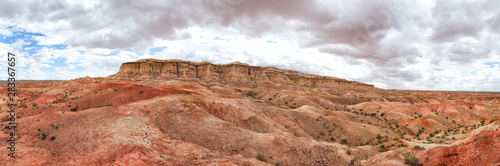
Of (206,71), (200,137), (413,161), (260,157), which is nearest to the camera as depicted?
(413,161)

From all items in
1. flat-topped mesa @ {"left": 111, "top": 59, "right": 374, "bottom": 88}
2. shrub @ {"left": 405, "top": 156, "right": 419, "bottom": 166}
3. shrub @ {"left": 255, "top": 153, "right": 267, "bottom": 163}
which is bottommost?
shrub @ {"left": 255, "top": 153, "right": 267, "bottom": 163}

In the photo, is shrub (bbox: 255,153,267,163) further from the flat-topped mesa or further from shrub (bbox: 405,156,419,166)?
the flat-topped mesa

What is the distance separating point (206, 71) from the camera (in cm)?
10475

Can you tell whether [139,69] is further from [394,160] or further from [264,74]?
[394,160]

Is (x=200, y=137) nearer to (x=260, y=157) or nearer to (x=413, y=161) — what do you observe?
(x=260, y=157)

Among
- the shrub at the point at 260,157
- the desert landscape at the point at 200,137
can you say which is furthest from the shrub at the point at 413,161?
the shrub at the point at 260,157

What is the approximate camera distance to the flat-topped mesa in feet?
319

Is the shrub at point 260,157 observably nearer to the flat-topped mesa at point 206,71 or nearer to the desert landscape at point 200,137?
the desert landscape at point 200,137

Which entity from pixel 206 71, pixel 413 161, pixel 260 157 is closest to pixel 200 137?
pixel 260 157

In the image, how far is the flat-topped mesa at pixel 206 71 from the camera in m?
97.2

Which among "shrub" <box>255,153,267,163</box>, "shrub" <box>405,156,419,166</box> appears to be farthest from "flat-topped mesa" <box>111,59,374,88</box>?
"shrub" <box>405,156,419,166</box>

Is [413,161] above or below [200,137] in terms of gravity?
below

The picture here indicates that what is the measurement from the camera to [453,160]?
10.9m

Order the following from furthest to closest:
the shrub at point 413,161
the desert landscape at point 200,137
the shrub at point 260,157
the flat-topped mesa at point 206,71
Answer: the flat-topped mesa at point 206,71
the shrub at point 260,157
the shrub at point 413,161
the desert landscape at point 200,137
